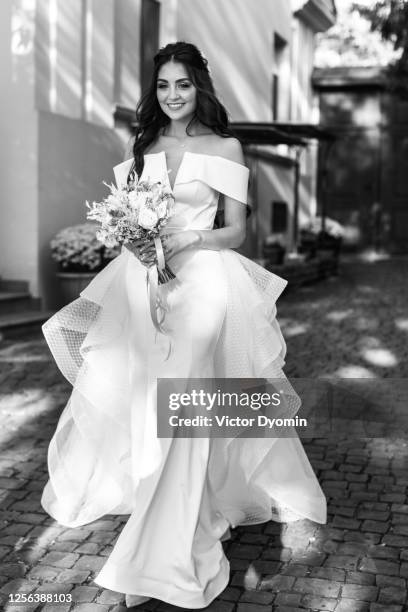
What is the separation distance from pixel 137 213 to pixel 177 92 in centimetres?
67

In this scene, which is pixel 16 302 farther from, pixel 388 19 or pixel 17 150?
pixel 388 19

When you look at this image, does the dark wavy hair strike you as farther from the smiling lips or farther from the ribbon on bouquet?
the ribbon on bouquet

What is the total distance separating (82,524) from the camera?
163 inches

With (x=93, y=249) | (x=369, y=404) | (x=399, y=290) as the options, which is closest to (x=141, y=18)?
(x=93, y=249)

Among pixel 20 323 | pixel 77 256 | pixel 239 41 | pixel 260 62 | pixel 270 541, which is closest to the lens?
pixel 270 541

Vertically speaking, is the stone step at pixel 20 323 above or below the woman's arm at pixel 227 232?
below

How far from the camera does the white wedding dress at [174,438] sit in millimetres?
3395

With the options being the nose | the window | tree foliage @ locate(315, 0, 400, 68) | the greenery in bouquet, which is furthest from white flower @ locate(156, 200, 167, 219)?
tree foliage @ locate(315, 0, 400, 68)

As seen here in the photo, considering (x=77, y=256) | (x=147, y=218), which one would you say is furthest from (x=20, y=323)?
(x=147, y=218)

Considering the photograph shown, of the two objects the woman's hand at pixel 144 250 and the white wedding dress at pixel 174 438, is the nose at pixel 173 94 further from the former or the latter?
the woman's hand at pixel 144 250

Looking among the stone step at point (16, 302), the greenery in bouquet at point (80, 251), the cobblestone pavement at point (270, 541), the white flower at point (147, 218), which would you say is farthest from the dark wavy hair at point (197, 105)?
the stone step at point (16, 302)

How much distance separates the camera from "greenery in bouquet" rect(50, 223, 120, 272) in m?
10.4

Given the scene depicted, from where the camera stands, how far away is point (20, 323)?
31.7ft

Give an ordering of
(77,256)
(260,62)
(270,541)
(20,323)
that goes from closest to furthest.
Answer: (270,541)
(20,323)
(77,256)
(260,62)
